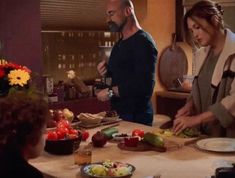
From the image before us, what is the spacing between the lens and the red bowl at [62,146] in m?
2.09

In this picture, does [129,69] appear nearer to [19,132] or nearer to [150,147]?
[150,147]

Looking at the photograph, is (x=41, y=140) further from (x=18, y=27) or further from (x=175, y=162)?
(x=18, y=27)

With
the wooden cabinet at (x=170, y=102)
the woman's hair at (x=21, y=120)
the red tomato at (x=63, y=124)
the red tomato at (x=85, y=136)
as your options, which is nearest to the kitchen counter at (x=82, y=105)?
the wooden cabinet at (x=170, y=102)

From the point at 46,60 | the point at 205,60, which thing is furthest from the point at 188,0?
the point at 205,60

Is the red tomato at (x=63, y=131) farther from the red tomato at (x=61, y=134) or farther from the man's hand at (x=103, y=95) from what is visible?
the man's hand at (x=103, y=95)

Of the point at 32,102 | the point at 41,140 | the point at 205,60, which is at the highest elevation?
the point at 205,60

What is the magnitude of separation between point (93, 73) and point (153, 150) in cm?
264

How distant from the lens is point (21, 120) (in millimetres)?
1411

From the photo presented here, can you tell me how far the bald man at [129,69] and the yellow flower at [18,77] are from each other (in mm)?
791

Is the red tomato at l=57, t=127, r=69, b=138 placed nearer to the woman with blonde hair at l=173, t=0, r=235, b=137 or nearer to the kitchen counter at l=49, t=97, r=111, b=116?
the woman with blonde hair at l=173, t=0, r=235, b=137

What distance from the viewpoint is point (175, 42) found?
200 inches

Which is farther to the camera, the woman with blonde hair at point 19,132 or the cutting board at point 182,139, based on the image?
the cutting board at point 182,139

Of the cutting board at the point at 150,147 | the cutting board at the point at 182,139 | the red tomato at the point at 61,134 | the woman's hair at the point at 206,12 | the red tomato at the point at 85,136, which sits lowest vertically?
the cutting board at the point at 150,147

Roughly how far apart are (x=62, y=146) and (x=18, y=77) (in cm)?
47
